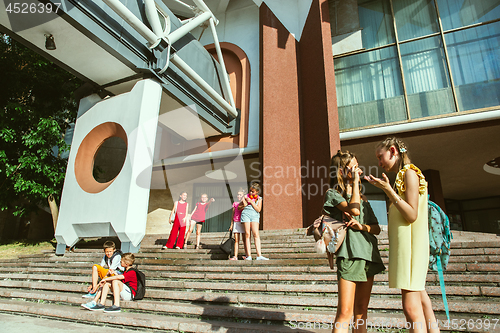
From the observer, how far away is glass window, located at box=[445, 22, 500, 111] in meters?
9.55

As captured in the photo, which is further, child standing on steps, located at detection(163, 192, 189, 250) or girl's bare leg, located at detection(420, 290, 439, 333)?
child standing on steps, located at detection(163, 192, 189, 250)

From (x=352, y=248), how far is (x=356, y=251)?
0.03 metres

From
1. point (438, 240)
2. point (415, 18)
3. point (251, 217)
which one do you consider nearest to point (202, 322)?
point (251, 217)

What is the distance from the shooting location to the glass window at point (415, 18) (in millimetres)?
10875

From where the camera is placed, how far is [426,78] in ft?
34.3

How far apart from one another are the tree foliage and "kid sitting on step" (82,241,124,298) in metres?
7.32

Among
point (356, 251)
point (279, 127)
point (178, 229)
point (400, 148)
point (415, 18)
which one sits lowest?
point (356, 251)

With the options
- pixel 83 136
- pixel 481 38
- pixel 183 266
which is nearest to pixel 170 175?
pixel 83 136

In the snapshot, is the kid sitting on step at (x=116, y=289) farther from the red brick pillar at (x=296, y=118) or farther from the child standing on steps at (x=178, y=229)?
the red brick pillar at (x=296, y=118)

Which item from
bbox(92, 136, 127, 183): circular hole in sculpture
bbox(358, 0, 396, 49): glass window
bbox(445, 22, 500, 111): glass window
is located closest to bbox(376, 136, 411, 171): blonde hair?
bbox(445, 22, 500, 111): glass window

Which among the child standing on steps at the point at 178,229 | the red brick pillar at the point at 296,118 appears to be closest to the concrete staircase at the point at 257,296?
the child standing on steps at the point at 178,229

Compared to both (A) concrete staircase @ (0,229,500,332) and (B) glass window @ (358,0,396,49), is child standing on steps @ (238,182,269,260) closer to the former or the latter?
(A) concrete staircase @ (0,229,500,332)

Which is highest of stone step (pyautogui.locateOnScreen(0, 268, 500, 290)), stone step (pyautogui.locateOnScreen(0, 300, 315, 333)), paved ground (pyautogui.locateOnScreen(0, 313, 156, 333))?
stone step (pyautogui.locateOnScreen(0, 268, 500, 290))

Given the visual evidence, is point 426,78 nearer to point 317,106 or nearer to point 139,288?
point 317,106
